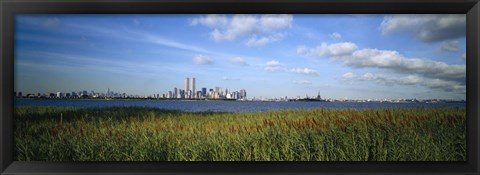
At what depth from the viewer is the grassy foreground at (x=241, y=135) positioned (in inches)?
92.9

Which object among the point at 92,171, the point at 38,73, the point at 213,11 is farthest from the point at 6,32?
the point at 213,11

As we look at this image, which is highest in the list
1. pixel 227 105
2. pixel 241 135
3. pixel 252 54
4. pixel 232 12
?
pixel 232 12

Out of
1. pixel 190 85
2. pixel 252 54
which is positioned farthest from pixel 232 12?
pixel 190 85

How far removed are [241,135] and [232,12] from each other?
2.31ft

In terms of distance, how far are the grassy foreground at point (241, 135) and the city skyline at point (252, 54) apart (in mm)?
131

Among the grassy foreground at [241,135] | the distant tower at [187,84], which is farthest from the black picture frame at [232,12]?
the distant tower at [187,84]

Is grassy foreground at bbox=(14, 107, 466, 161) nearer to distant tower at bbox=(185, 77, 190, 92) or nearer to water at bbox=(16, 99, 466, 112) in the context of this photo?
water at bbox=(16, 99, 466, 112)

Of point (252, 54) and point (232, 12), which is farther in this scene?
point (252, 54)

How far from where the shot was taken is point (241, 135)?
243 centimetres

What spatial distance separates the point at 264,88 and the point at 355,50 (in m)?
0.57

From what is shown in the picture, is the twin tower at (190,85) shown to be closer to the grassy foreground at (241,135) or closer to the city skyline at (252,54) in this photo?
the city skyline at (252,54)

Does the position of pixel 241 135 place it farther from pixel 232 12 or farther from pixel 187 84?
pixel 232 12

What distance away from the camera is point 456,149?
7.70 ft

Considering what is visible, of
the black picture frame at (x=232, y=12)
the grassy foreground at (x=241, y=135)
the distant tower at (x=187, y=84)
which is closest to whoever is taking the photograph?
the black picture frame at (x=232, y=12)
